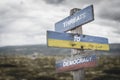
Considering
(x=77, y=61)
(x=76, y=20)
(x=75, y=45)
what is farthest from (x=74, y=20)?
(x=77, y=61)

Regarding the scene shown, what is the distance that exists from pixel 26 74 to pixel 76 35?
31485mm

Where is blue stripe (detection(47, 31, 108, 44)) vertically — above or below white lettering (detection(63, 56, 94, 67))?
above

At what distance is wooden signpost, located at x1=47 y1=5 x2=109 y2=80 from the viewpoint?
8.71 m

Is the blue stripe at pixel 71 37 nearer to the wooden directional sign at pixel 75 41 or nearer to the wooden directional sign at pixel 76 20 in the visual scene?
the wooden directional sign at pixel 75 41

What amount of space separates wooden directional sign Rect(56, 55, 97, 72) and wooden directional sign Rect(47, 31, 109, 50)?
→ 42cm

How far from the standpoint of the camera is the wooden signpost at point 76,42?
28.6 feet

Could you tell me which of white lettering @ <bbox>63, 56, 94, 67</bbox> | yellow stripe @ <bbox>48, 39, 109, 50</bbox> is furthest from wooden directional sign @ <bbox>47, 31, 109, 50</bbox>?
white lettering @ <bbox>63, 56, 94, 67</bbox>

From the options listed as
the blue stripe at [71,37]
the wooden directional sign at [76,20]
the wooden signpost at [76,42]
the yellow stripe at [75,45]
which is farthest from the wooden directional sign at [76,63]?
the wooden directional sign at [76,20]

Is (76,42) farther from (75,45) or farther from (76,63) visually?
(76,63)

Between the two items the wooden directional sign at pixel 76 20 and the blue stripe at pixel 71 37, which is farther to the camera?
the wooden directional sign at pixel 76 20

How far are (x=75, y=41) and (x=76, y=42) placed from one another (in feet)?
0.14

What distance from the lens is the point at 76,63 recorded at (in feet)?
29.6

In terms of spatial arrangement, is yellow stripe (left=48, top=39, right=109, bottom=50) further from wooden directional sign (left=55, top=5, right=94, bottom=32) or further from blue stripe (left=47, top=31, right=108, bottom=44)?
wooden directional sign (left=55, top=5, right=94, bottom=32)

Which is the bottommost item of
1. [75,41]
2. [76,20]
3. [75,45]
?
[75,45]
